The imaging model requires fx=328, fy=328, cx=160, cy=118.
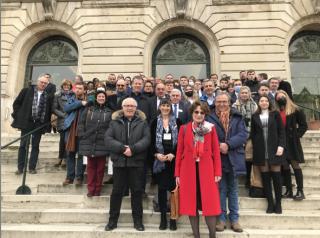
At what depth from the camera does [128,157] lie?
5121 millimetres

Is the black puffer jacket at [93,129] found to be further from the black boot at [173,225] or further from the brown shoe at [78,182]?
the black boot at [173,225]

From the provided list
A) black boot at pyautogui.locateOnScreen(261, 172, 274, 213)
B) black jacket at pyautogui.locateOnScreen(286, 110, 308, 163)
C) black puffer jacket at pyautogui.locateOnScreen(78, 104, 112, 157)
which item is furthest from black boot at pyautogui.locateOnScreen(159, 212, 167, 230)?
black jacket at pyautogui.locateOnScreen(286, 110, 308, 163)

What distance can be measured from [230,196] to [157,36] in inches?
418

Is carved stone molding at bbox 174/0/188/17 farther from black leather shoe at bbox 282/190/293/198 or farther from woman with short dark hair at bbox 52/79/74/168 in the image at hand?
black leather shoe at bbox 282/190/293/198

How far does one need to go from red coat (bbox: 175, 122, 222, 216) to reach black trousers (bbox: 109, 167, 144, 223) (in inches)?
27.5

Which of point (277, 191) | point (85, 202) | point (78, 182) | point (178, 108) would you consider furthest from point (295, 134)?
point (78, 182)

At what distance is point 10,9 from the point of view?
49.0ft

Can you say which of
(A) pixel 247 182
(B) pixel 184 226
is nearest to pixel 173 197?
(B) pixel 184 226

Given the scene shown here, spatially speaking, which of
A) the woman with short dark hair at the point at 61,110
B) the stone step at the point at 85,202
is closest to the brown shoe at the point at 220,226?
the stone step at the point at 85,202

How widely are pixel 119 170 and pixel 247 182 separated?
2.60 meters

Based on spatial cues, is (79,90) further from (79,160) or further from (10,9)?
(10,9)

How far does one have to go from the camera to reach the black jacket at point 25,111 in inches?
297

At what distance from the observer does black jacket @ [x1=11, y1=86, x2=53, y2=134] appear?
7555 mm

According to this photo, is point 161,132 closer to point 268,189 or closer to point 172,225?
point 172,225
